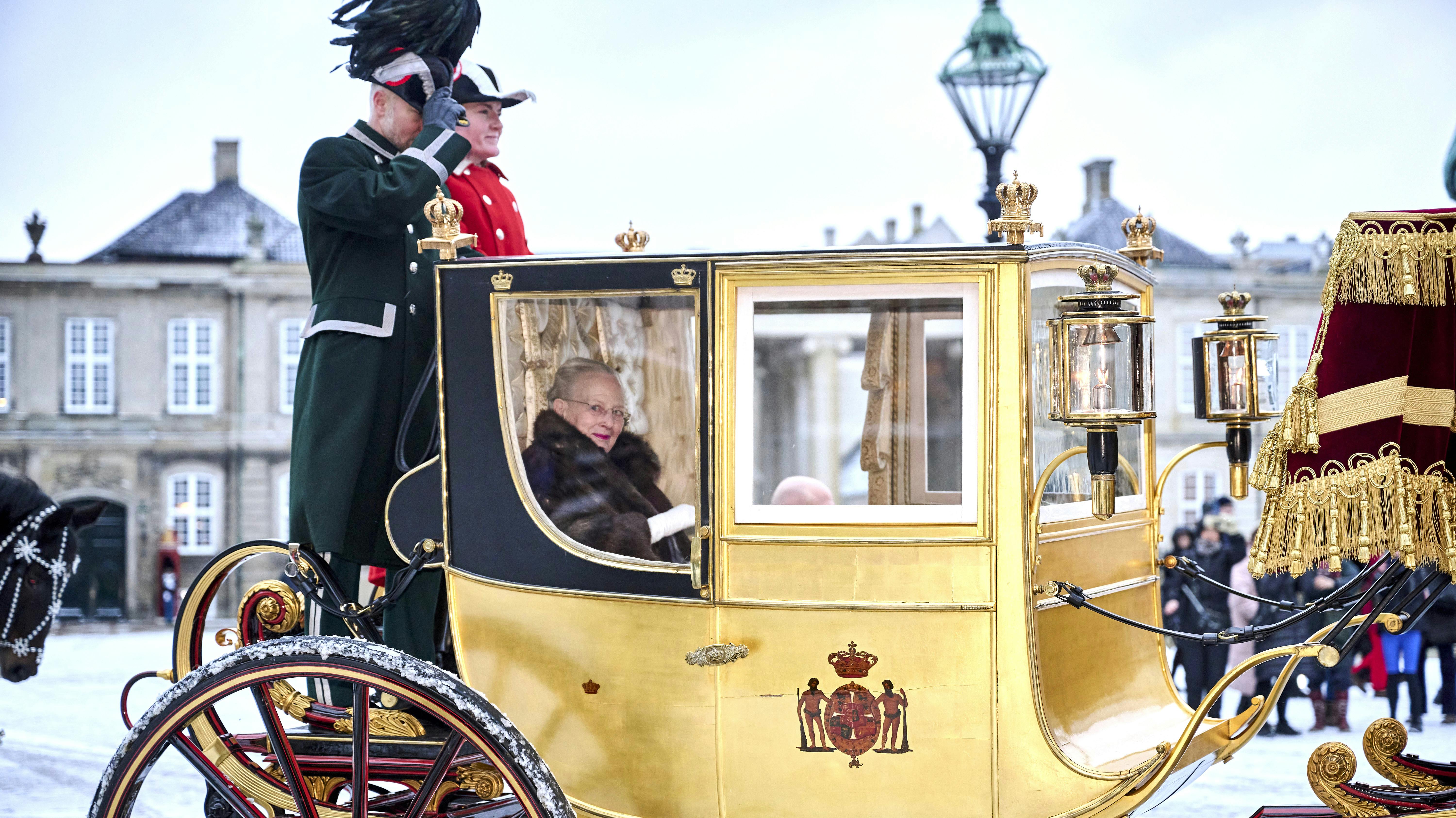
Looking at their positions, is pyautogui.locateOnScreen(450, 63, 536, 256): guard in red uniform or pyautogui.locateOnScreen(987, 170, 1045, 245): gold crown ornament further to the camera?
pyautogui.locateOnScreen(450, 63, 536, 256): guard in red uniform

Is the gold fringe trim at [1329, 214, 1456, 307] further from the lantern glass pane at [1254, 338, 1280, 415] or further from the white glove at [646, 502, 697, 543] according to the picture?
the white glove at [646, 502, 697, 543]

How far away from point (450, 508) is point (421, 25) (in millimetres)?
1241

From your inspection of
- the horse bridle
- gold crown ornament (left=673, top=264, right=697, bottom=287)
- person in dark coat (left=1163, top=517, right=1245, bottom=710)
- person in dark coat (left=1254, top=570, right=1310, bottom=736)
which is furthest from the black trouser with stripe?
person in dark coat (left=1254, top=570, right=1310, bottom=736)

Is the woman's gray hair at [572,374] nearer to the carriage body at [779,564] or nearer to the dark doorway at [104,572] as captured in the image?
the carriage body at [779,564]

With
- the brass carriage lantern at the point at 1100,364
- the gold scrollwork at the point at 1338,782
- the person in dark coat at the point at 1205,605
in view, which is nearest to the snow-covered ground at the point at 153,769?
the person in dark coat at the point at 1205,605

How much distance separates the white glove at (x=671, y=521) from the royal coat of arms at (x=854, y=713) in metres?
Result: 0.38

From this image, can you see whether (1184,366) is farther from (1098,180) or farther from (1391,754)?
(1391,754)

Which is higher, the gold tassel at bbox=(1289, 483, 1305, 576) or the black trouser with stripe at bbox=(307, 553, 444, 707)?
the gold tassel at bbox=(1289, 483, 1305, 576)

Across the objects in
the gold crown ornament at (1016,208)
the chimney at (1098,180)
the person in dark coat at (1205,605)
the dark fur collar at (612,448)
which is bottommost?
the person in dark coat at (1205,605)

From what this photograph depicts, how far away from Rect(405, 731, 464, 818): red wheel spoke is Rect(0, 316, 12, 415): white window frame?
16.8 metres

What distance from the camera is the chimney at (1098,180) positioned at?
1797 cm

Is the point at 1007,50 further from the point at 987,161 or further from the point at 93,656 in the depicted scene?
the point at 93,656

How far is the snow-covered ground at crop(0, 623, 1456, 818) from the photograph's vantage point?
444 centimetres

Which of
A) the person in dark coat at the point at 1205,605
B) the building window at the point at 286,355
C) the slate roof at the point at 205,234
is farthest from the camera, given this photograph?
the slate roof at the point at 205,234
